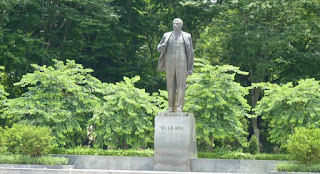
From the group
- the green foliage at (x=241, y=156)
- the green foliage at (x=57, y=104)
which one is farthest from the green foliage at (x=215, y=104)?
the green foliage at (x=57, y=104)

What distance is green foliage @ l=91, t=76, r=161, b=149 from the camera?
2536 cm

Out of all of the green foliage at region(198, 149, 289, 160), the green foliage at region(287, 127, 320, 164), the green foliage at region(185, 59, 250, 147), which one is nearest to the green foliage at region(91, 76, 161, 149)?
the green foliage at region(185, 59, 250, 147)

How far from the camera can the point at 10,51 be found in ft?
103

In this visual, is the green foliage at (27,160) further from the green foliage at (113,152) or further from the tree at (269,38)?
the tree at (269,38)

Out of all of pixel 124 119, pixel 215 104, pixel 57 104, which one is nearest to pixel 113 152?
pixel 124 119

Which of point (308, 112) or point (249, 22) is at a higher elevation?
point (249, 22)

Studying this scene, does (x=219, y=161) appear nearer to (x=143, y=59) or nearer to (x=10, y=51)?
(x=10, y=51)

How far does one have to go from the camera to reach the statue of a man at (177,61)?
19.5 metres

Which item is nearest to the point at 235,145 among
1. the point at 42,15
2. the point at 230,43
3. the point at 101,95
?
the point at 230,43

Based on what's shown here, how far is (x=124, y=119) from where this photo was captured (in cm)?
2569

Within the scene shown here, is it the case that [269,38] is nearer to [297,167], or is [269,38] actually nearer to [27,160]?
[297,167]

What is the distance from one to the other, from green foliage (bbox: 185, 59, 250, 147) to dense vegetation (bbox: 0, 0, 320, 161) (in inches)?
2.0

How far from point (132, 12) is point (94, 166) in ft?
61.5

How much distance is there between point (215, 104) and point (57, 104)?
6.86 m
